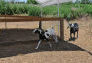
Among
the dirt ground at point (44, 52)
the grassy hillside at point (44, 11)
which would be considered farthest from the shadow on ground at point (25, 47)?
the grassy hillside at point (44, 11)

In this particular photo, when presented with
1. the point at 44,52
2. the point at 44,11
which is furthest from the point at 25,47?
the point at 44,11

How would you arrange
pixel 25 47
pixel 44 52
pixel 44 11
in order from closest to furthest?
pixel 44 52 < pixel 25 47 < pixel 44 11

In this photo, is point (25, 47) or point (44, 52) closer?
point (44, 52)

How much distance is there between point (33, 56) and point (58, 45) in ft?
7.28

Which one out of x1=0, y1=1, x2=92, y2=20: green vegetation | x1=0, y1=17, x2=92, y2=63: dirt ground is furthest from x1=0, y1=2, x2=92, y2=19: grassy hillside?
x1=0, y1=17, x2=92, y2=63: dirt ground

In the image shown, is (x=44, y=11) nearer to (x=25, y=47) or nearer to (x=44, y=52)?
(x=25, y=47)

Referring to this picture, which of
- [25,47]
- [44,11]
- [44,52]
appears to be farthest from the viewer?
[44,11]

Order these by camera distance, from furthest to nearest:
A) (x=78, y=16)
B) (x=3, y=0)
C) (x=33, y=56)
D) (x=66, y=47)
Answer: (x=3, y=0) → (x=78, y=16) → (x=66, y=47) → (x=33, y=56)

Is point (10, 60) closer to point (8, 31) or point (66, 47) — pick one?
point (66, 47)

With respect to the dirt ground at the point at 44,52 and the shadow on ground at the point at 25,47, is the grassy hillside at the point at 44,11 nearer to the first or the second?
the dirt ground at the point at 44,52

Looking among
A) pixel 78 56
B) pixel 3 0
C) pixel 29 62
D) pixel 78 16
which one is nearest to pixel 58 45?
pixel 78 56

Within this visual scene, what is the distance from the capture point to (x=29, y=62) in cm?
618

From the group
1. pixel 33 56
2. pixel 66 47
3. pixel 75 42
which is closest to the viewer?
pixel 33 56

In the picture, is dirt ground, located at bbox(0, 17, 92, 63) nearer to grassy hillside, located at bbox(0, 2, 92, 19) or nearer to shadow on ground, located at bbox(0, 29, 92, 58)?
shadow on ground, located at bbox(0, 29, 92, 58)
